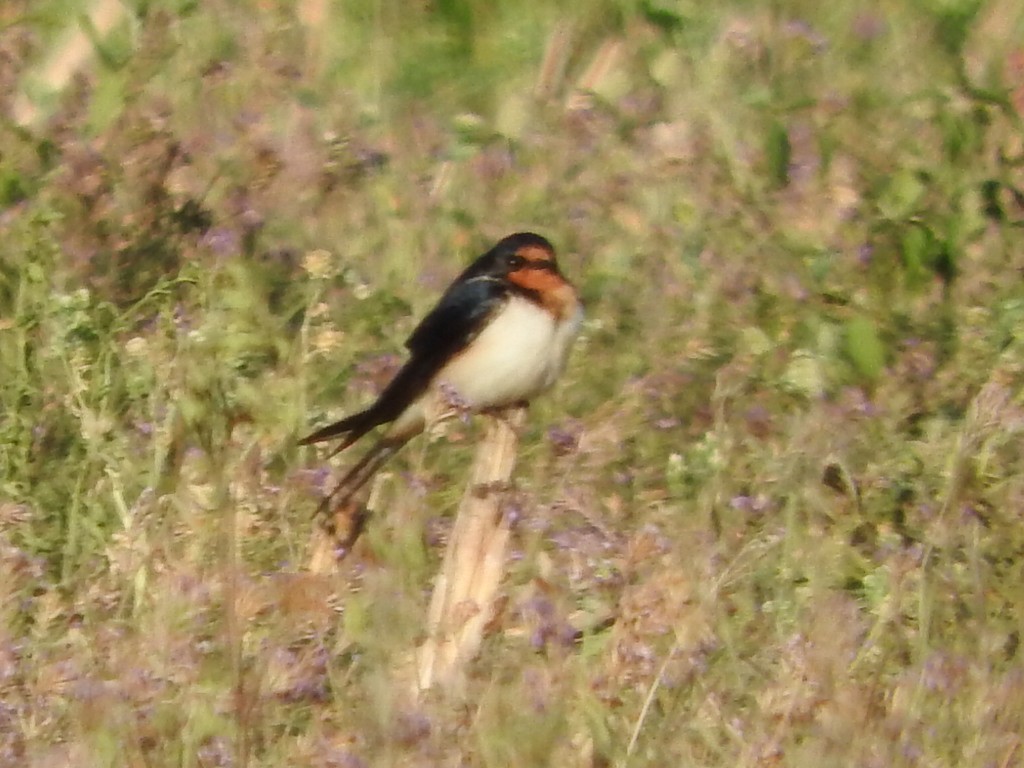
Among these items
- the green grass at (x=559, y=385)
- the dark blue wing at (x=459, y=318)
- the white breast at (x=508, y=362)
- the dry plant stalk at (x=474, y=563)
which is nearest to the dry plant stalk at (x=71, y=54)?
the green grass at (x=559, y=385)

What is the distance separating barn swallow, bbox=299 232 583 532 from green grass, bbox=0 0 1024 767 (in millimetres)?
143

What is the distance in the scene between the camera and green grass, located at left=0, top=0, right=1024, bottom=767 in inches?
114

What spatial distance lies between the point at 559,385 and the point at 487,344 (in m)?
0.38

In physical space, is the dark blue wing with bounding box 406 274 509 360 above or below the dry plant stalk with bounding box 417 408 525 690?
below

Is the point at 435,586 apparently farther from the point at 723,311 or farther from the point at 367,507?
the point at 723,311

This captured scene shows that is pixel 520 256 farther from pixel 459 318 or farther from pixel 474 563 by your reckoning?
pixel 474 563

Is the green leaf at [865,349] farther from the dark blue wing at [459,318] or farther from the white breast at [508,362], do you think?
the dark blue wing at [459,318]


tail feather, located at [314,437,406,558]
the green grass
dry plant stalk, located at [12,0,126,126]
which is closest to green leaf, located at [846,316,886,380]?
the green grass

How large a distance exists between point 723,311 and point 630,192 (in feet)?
1.69

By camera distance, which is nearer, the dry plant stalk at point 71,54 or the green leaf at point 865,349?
the green leaf at point 865,349

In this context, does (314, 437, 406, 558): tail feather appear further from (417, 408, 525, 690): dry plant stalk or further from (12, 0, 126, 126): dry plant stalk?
(12, 0, 126, 126): dry plant stalk

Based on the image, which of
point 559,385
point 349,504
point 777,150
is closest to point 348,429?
point 349,504

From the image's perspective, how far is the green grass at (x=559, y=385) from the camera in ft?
9.46

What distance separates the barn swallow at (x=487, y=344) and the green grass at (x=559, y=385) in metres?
0.14
